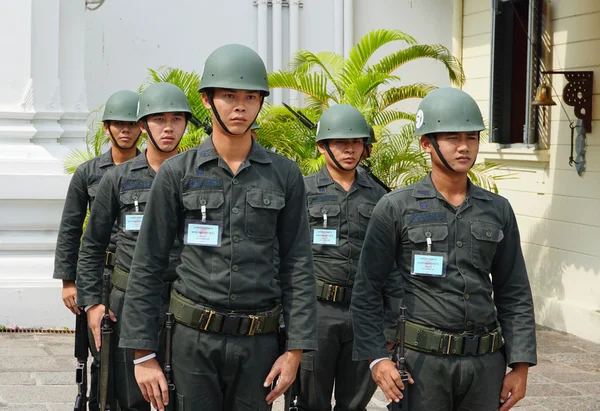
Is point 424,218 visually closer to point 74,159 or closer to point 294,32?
point 74,159

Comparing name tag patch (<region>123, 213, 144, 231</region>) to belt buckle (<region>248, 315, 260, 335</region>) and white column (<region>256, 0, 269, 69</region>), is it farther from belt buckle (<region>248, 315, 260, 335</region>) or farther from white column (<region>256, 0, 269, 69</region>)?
white column (<region>256, 0, 269, 69</region>)

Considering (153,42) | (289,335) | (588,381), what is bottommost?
(588,381)

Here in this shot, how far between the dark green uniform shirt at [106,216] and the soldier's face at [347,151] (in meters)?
1.11

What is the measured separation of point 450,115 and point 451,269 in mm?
650

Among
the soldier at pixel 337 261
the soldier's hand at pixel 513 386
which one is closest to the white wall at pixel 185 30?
the soldier at pixel 337 261

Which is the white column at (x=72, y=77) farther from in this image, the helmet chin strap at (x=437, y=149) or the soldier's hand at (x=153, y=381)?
the soldier's hand at (x=153, y=381)

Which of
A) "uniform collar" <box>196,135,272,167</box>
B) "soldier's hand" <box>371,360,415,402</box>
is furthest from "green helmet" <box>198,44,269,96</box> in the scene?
"soldier's hand" <box>371,360,415,402</box>

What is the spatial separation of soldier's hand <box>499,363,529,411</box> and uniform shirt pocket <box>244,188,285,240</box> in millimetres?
1119

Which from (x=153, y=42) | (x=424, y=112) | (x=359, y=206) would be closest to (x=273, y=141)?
(x=153, y=42)

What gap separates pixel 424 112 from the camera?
15.9 ft

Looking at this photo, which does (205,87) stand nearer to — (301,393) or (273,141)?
(301,393)

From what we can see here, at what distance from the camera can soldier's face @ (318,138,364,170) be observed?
22.0 feet

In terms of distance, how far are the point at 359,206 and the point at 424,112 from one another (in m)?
1.70

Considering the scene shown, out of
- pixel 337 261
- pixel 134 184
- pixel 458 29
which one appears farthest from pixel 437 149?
pixel 458 29
